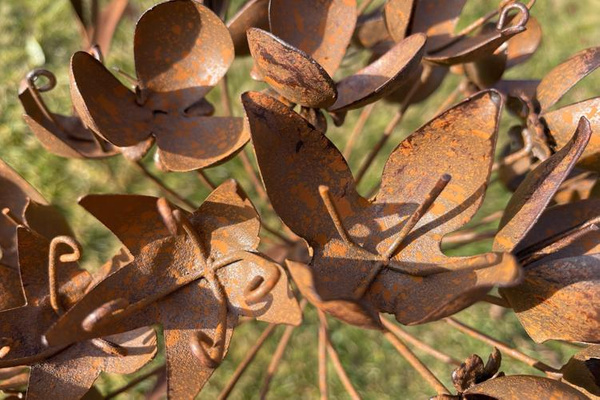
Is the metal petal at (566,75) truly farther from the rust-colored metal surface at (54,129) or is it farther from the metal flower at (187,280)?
the rust-colored metal surface at (54,129)

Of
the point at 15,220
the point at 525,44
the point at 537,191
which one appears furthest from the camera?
the point at 525,44

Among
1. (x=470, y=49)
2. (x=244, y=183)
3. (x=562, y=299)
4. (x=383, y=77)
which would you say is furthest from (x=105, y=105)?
(x=244, y=183)

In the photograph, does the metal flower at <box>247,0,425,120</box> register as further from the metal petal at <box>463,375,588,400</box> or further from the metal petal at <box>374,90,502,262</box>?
the metal petal at <box>463,375,588,400</box>

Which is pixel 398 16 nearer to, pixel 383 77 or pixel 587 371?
pixel 383 77

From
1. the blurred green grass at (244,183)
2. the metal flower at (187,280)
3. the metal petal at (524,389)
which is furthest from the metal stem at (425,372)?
the blurred green grass at (244,183)

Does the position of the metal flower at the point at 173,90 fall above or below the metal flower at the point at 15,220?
above

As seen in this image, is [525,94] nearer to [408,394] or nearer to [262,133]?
[262,133]
